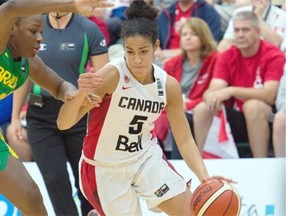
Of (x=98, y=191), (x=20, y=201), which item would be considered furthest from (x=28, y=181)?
→ (x=98, y=191)

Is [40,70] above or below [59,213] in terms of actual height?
above

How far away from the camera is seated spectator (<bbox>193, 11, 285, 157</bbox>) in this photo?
23.0 feet

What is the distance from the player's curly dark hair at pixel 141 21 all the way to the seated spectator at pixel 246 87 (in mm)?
2392

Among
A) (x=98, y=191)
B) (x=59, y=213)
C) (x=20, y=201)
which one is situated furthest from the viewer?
(x=59, y=213)

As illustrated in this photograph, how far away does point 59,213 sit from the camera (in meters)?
6.13

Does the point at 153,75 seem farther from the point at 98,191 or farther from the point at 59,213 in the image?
the point at 59,213

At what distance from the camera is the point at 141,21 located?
470 cm

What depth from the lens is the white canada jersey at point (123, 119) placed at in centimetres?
471

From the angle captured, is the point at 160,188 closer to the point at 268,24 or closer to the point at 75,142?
the point at 75,142

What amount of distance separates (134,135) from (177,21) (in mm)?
3378

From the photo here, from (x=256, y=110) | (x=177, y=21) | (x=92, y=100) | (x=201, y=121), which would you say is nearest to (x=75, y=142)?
(x=201, y=121)

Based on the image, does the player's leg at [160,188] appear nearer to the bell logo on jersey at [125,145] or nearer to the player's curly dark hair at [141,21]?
the bell logo on jersey at [125,145]

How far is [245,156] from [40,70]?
3.26 meters

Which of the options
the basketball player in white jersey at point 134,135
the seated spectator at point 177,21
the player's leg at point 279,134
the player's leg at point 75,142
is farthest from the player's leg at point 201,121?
the basketball player in white jersey at point 134,135
